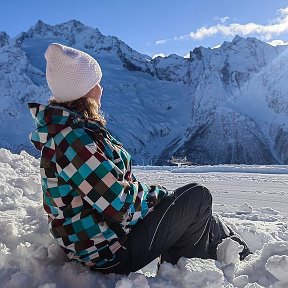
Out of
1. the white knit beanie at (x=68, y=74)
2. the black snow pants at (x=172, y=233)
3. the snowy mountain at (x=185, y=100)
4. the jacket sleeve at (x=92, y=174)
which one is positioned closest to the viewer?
the jacket sleeve at (x=92, y=174)

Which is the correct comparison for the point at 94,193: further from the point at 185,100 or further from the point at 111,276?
the point at 185,100

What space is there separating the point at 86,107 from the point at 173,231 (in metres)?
0.85

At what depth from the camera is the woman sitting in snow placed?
246cm

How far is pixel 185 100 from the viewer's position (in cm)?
12594

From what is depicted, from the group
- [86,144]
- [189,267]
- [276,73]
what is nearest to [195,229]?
[189,267]

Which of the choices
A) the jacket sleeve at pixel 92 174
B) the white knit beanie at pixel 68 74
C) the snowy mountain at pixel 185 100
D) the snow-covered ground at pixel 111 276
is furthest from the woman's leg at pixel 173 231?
the snowy mountain at pixel 185 100

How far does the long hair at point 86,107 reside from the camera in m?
2.62

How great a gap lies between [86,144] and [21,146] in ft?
326

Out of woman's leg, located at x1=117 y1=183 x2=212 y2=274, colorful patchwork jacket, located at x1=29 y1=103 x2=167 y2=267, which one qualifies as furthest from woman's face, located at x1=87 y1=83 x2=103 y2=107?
woman's leg, located at x1=117 y1=183 x2=212 y2=274

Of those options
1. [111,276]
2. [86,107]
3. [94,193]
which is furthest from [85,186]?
[111,276]

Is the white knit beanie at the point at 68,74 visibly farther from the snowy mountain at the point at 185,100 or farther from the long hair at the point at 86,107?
the snowy mountain at the point at 185,100

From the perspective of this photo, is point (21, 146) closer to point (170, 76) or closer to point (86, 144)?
point (170, 76)

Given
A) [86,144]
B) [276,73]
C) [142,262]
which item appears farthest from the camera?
[276,73]

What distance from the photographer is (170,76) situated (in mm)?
136125
